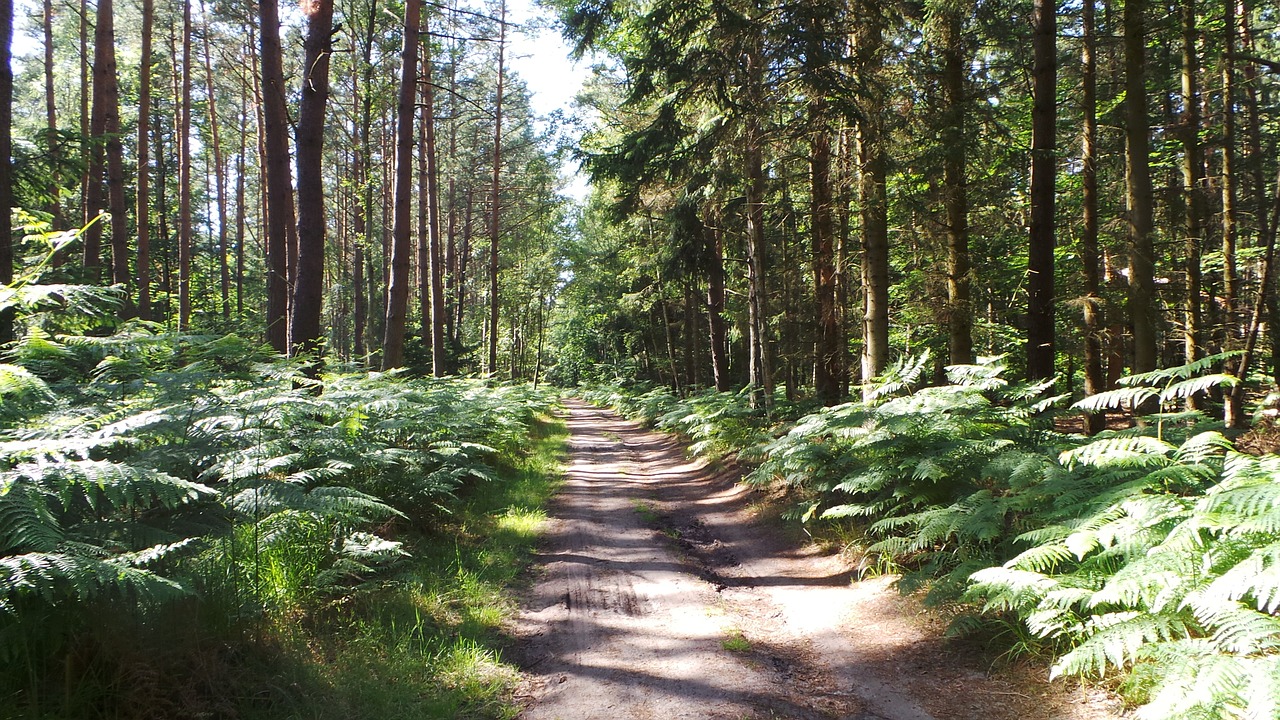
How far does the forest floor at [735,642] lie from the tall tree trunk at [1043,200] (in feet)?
13.6

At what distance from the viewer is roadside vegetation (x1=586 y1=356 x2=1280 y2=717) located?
2.70 meters

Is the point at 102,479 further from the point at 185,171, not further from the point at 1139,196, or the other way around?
the point at 185,171

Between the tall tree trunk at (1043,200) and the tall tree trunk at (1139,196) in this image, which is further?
the tall tree trunk at (1139,196)

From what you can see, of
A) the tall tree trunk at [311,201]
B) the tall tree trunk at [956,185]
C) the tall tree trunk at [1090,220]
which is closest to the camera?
the tall tree trunk at [311,201]

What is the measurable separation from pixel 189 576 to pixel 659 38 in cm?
1134

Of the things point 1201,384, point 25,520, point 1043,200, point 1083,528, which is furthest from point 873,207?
point 25,520

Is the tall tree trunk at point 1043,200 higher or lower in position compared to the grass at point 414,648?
higher

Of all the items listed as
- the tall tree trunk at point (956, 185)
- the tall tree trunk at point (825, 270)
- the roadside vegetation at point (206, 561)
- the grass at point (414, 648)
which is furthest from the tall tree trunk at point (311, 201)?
the tall tree trunk at point (956, 185)

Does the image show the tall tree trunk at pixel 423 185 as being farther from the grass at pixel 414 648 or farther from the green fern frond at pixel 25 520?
the green fern frond at pixel 25 520

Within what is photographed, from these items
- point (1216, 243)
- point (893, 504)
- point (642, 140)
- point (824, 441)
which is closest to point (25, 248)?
point (642, 140)

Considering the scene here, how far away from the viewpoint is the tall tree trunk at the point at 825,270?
38.3ft

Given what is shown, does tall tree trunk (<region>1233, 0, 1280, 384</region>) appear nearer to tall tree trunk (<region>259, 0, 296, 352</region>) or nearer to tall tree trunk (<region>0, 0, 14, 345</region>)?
tall tree trunk (<region>259, 0, 296, 352</region>)

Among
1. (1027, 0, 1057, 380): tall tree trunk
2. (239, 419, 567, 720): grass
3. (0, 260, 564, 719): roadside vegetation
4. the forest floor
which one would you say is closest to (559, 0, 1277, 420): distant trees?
(1027, 0, 1057, 380): tall tree trunk

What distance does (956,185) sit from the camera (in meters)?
9.45
